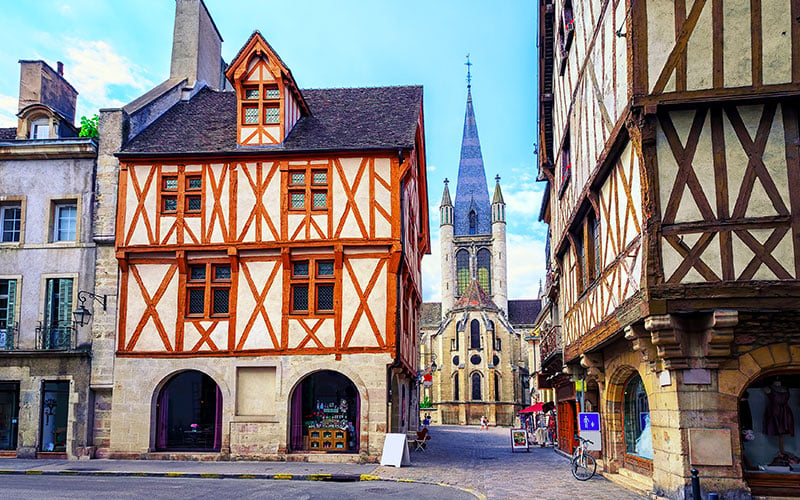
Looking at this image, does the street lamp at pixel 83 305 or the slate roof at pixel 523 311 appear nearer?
the street lamp at pixel 83 305

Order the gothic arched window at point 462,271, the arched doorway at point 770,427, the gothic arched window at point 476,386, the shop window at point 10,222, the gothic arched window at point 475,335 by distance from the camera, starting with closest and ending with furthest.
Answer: the arched doorway at point 770,427 < the shop window at point 10,222 < the gothic arched window at point 476,386 < the gothic arched window at point 475,335 < the gothic arched window at point 462,271

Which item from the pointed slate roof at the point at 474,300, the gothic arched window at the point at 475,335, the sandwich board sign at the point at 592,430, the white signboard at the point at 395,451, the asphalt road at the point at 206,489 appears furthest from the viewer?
the pointed slate roof at the point at 474,300

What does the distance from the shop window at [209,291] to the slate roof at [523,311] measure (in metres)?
68.3

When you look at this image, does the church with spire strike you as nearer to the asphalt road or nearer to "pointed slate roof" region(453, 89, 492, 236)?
"pointed slate roof" region(453, 89, 492, 236)

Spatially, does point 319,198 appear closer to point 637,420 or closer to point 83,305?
point 83,305

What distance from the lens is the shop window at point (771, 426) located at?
34.8ft

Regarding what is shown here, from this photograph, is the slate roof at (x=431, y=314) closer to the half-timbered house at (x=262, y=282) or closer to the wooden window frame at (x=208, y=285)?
the half-timbered house at (x=262, y=282)

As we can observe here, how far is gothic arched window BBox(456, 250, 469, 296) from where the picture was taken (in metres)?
80.7

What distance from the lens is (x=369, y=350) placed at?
62.3 ft

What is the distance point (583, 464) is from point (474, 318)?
57338 mm

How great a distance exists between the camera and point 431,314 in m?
90.2

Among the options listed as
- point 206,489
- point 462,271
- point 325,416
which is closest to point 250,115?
point 325,416

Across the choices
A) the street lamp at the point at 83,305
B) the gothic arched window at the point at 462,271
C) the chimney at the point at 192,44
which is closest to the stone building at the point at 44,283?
the street lamp at the point at 83,305

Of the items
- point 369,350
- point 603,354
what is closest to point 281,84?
point 369,350
